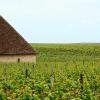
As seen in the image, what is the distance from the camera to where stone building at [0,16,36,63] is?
42.2 metres

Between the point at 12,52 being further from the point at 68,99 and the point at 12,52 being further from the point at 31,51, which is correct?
the point at 68,99

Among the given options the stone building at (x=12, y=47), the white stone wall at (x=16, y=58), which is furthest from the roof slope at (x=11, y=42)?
the white stone wall at (x=16, y=58)

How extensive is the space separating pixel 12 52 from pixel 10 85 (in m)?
22.7

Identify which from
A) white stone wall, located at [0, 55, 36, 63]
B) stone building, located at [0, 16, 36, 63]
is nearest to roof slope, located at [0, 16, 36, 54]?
stone building, located at [0, 16, 36, 63]

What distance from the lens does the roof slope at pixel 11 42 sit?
42628 mm

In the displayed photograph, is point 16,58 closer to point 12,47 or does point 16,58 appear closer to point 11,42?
point 12,47

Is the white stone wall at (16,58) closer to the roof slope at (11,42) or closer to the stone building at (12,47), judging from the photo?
the stone building at (12,47)

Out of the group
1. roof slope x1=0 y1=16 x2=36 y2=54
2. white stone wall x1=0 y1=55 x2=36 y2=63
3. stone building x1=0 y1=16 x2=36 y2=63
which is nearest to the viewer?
white stone wall x1=0 y1=55 x2=36 y2=63

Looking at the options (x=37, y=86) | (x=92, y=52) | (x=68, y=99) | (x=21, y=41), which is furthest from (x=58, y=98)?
(x=92, y=52)

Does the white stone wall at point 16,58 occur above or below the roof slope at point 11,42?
below

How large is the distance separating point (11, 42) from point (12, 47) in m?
0.86

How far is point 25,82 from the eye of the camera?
2214cm

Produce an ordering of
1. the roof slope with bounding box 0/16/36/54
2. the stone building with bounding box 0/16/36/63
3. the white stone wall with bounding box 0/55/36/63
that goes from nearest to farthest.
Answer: the white stone wall with bounding box 0/55/36/63 < the stone building with bounding box 0/16/36/63 < the roof slope with bounding box 0/16/36/54

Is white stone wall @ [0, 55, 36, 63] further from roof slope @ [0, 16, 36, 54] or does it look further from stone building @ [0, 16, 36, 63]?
roof slope @ [0, 16, 36, 54]
